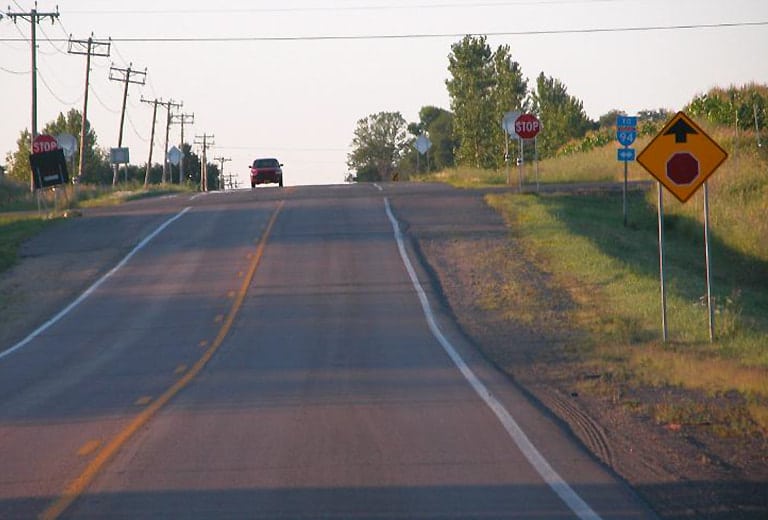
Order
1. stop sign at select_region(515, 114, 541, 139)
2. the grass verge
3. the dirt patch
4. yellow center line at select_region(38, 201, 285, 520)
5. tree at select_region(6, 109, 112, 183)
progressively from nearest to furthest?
yellow center line at select_region(38, 201, 285, 520), the dirt patch, the grass verge, stop sign at select_region(515, 114, 541, 139), tree at select_region(6, 109, 112, 183)

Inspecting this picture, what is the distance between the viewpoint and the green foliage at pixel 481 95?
7650cm

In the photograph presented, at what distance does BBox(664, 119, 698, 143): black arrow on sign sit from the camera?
1630cm

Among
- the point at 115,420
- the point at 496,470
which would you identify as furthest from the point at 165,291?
the point at 496,470

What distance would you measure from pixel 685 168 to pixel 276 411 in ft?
25.0

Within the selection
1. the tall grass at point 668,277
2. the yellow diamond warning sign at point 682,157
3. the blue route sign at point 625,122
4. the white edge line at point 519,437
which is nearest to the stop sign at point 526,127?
the tall grass at point 668,277

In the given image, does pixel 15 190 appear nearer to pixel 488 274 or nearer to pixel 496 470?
pixel 488 274

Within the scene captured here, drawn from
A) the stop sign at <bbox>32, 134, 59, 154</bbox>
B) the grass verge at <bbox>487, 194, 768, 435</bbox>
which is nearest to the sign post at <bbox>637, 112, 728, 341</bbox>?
the grass verge at <bbox>487, 194, 768, 435</bbox>

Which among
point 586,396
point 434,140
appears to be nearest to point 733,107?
point 586,396

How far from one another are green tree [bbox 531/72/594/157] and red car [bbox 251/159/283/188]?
34.0 metres

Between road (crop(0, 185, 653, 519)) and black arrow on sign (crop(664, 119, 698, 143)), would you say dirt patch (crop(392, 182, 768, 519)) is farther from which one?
black arrow on sign (crop(664, 119, 698, 143))

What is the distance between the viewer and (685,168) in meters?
16.3

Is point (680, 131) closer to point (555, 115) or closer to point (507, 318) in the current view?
point (507, 318)

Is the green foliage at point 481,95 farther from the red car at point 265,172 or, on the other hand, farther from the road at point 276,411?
the road at point 276,411

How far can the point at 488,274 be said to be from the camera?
24.2m
